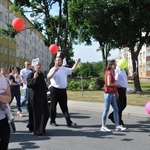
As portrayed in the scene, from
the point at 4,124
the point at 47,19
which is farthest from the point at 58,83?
the point at 47,19

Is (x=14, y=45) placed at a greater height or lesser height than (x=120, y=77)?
greater

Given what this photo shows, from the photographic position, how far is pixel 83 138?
714cm

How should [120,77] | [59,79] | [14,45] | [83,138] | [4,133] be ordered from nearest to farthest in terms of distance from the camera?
1. [4,133]
2. [83,138]
3. [120,77]
4. [59,79]
5. [14,45]

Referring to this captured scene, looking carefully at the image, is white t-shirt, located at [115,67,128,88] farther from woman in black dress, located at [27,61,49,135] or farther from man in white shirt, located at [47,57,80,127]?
woman in black dress, located at [27,61,49,135]

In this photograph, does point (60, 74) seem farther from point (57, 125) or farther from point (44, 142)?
point (44, 142)

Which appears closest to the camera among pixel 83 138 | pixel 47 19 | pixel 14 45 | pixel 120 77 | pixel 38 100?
pixel 83 138

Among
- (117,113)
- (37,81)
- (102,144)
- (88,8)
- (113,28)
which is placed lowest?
(102,144)

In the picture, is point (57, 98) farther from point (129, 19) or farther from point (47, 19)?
point (47, 19)

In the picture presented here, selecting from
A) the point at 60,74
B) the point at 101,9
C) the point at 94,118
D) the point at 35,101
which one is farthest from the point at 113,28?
the point at 35,101

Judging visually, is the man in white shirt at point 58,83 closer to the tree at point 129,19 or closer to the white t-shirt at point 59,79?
the white t-shirt at point 59,79

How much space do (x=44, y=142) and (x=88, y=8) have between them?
16.0 m

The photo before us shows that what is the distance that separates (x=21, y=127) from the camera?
8.45 meters

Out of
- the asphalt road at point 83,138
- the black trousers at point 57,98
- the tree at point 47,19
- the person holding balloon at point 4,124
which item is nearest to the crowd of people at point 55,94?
the black trousers at point 57,98

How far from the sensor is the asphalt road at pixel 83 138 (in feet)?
20.8
